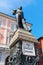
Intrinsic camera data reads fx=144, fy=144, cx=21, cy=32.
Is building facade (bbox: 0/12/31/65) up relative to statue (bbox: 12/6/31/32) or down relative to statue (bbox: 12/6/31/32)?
up

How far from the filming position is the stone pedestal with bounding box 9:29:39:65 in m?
5.22

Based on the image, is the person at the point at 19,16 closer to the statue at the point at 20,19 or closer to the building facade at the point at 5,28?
the statue at the point at 20,19

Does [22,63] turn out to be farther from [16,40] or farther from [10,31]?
[10,31]

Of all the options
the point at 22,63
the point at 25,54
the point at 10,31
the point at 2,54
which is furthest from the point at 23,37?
the point at 10,31

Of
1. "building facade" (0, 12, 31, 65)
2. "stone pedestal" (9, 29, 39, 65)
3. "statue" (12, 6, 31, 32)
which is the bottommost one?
"stone pedestal" (9, 29, 39, 65)

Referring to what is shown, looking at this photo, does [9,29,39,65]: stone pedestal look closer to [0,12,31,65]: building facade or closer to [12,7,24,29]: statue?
[12,7,24,29]: statue

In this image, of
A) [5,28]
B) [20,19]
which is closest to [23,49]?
[20,19]

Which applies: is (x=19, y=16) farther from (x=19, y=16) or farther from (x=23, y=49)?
(x=23, y=49)

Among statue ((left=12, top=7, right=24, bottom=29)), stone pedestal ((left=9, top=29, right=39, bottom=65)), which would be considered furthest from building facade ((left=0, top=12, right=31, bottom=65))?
stone pedestal ((left=9, top=29, right=39, bottom=65))

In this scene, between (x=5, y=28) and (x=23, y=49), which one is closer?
(x=23, y=49)

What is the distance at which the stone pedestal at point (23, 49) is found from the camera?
17.1ft

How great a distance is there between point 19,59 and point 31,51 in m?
0.67

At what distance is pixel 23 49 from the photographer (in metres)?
5.42

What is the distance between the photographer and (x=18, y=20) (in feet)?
20.8
